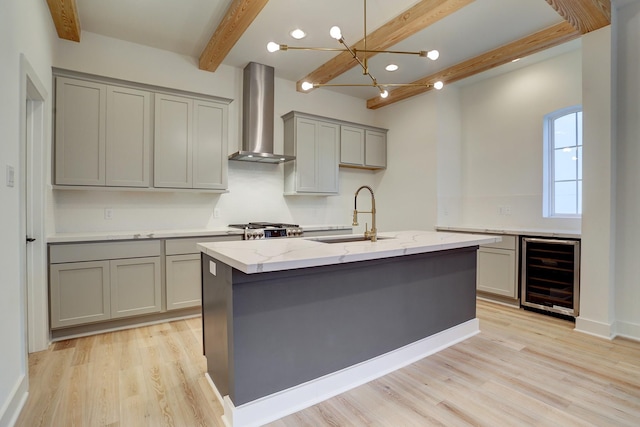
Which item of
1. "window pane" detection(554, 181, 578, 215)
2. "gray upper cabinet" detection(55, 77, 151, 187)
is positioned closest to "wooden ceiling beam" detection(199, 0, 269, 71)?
"gray upper cabinet" detection(55, 77, 151, 187)

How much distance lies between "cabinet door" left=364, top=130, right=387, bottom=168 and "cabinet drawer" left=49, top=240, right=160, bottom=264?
10.4ft

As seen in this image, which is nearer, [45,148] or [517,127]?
[45,148]

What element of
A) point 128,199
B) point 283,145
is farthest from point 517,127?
point 128,199

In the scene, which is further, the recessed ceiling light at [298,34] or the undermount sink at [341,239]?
the recessed ceiling light at [298,34]

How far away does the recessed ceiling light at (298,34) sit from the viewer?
3.18m

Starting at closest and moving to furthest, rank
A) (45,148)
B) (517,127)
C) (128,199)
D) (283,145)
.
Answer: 1. (45,148)
2. (128,199)
3. (517,127)
4. (283,145)

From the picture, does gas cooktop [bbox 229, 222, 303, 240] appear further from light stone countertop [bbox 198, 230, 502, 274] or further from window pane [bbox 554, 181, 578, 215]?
window pane [bbox 554, 181, 578, 215]

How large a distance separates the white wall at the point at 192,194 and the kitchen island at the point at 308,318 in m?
1.75

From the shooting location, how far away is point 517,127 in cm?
416

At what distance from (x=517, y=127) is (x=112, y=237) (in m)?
4.70

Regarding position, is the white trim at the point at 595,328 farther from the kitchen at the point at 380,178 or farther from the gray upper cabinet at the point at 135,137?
the gray upper cabinet at the point at 135,137

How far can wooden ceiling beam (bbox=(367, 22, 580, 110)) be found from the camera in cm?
310

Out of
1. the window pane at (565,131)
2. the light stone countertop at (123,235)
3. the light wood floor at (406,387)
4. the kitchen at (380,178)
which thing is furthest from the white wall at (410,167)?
the light stone countertop at (123,235)

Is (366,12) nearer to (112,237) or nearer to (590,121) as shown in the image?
(590,121)
